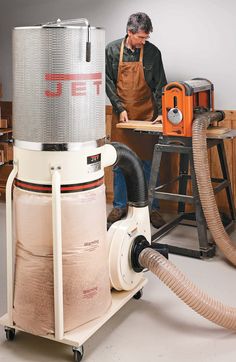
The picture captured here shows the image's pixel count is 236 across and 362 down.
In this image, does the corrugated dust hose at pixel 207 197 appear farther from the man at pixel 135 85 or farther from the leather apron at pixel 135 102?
the leather apron at pixel 135 102

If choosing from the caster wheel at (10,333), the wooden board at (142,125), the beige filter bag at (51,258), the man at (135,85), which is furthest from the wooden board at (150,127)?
the caster wheel at (10,333)

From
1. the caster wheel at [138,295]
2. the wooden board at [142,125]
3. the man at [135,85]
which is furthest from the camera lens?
the man at [135,85]

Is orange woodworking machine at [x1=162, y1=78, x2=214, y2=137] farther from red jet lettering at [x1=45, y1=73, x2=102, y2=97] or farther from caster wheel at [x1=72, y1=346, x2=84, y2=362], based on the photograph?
caster wheel at [x1=72, y1=346, x2=84, y2=362]

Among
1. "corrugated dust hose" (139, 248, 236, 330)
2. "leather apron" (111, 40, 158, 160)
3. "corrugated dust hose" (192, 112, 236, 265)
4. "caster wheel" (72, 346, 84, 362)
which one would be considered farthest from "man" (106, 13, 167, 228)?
"caster wheel" (72, 346, 84, 362)

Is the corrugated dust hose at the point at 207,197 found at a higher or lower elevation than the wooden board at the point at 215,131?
lower

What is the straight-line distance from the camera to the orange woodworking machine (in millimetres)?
3671

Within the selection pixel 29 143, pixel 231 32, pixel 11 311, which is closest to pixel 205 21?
pixel 231 32

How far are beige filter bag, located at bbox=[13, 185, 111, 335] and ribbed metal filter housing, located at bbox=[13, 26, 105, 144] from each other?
29 centimetres

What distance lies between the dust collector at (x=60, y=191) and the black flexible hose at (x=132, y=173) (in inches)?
5.3

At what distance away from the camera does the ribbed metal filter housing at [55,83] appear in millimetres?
2232

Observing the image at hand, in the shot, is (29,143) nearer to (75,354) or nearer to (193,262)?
(75,354)

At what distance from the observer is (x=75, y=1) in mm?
4855

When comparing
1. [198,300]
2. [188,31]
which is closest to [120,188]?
[188,31]

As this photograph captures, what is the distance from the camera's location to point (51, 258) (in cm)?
239
